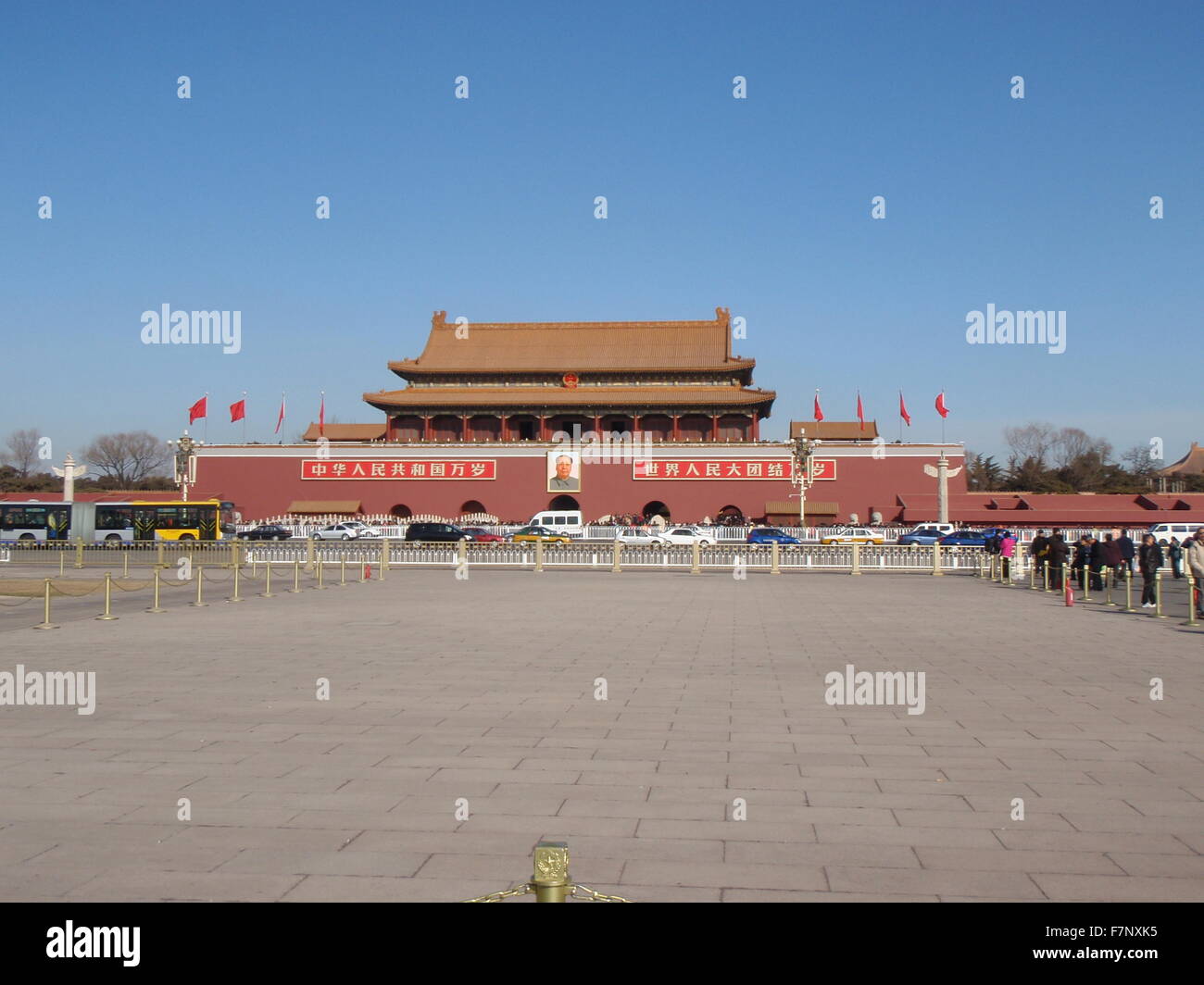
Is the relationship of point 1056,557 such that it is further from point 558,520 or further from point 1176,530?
point 558,520

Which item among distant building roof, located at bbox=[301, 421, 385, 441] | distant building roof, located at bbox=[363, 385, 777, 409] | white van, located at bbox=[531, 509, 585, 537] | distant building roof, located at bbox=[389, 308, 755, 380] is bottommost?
white van, located at bbox=[531, 509, 585, 537]

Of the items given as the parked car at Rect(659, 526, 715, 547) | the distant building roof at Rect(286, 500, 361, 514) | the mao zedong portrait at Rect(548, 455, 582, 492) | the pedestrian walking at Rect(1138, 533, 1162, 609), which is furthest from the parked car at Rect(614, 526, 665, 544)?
the pedestrian walking at Rect(1138, 533, 1162, 609)

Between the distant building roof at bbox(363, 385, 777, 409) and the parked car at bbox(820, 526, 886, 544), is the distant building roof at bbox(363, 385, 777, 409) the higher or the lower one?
the higher one

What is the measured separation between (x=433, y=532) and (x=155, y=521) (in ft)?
31.2

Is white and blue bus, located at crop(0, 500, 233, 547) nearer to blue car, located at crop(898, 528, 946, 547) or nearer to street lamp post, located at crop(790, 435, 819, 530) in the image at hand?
street lamp post, located at crop(790, 435, 819, 530)

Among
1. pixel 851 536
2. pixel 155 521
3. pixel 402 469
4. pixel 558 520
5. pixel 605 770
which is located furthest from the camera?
pixel 402 469

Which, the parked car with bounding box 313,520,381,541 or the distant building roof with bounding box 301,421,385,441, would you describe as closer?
A: the parked car with bounding box 313,520,381,541

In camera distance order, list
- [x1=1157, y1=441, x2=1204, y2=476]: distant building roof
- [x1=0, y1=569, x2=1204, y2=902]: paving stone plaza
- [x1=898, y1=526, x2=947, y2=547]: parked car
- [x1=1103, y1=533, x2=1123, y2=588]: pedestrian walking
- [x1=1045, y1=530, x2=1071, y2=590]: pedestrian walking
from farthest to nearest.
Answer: [x1=1157, y1=441, x2=1204, y2=476]: distant building roof < [x1=898, y1=526, x2=947, y2=547]: parked car < [x1=1045, y1=530, x2=1071, y2=590]: pedestrian walking < [x1=1103, y1=533, x2=1123, y2=588]: pedestrian walking < [x1=0, y1=569, x2=1204, y2=902]: paving stone plaza

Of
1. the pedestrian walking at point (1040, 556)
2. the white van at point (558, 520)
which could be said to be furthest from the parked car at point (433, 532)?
the pedestrian walking at point (1040, 556)

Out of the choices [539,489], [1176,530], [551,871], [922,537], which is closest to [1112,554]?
[922,537]

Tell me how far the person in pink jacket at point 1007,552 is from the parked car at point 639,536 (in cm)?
1095

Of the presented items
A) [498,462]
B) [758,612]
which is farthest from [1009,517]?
[758,612]

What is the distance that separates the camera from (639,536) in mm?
33031

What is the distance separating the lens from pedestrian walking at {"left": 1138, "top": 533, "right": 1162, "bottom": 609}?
50.3 feet
